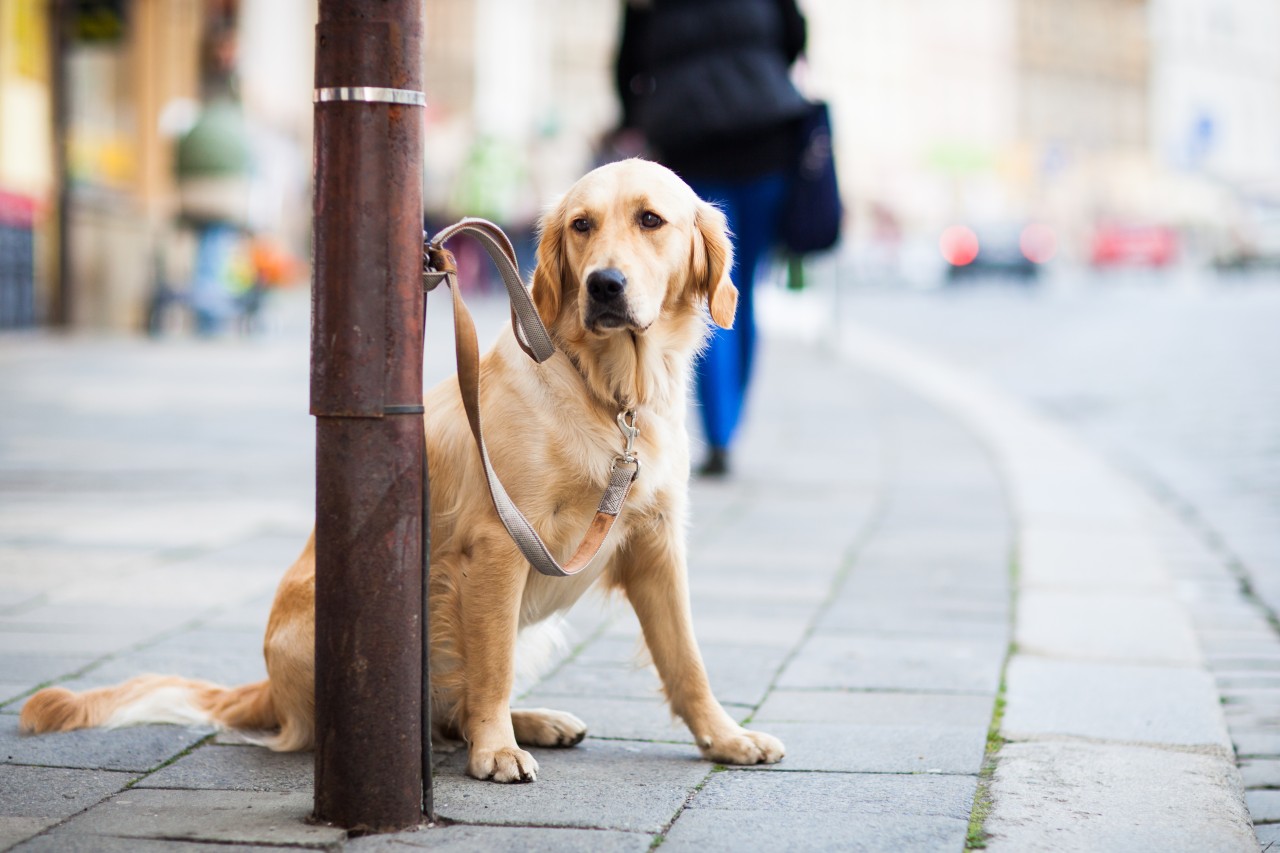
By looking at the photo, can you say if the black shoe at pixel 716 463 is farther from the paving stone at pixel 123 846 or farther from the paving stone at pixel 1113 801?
the paving stone at pixel 123 846

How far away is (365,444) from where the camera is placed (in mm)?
2389

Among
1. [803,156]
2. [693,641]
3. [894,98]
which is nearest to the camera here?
[693,641]

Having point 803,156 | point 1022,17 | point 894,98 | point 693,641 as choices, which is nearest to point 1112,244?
point 894,98

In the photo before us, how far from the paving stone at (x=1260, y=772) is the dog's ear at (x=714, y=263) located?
52.3 inches

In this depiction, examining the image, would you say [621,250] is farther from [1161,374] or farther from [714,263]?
[1161,374]

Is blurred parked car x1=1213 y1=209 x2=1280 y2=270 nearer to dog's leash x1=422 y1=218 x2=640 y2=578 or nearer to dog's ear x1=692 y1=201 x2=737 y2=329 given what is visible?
dog's ear x1=692 y1=201 x2=737 y2=329

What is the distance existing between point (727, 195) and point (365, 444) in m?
4.68

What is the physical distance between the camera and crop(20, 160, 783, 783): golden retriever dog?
289cm

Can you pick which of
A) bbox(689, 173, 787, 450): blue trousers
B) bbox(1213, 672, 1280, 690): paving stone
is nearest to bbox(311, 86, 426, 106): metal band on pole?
bbox(1213, 672, 1280, 690): paving stone

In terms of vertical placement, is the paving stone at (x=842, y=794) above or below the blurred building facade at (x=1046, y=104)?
below

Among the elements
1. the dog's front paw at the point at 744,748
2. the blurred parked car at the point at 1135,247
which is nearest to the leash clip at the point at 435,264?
the dog's front paw at the point at 744,748

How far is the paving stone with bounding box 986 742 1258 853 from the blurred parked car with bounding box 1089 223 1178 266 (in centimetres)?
3990

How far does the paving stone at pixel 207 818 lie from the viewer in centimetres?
244

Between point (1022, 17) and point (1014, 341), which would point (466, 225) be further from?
point (1022, 17)
